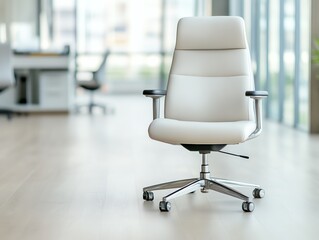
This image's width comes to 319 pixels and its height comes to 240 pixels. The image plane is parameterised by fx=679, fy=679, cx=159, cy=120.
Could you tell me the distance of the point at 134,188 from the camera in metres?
4.34

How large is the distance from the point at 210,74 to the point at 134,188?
0.87 metres

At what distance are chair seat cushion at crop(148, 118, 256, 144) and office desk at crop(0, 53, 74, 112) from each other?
687 cm

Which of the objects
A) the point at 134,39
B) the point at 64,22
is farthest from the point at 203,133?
the point at 134,39

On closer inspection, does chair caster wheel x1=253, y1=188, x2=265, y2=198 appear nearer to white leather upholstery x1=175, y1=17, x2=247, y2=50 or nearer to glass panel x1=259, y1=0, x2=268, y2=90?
white leather upholstery x1=175, y1=17, x2=247, y2=50

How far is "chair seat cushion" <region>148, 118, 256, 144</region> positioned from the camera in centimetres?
362

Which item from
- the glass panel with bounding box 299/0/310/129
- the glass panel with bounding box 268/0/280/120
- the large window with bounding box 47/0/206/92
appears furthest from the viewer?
the large window with bounding box 47/0/206/92

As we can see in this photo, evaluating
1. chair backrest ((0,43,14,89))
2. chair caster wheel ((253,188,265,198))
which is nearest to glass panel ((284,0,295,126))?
chair backrest ((0,43,14,89))

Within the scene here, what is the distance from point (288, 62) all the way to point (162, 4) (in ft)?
24.4

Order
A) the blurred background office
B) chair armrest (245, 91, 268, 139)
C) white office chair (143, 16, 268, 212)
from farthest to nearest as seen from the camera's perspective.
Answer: white office chair (143, 16, 268, 212) < chair armrest (245, 91, 268, 139) < the blurred background office

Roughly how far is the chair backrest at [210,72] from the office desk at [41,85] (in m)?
6.35

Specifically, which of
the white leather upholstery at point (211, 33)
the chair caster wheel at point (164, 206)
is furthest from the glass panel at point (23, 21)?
the chair caster wheel at point (164, 206)

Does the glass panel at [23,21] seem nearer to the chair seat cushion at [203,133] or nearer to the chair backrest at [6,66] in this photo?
the chair backrest at [6,66]

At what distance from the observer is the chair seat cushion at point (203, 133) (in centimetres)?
362

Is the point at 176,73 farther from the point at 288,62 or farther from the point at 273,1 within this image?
the point at 273,1
